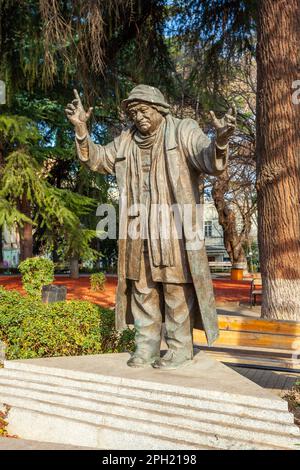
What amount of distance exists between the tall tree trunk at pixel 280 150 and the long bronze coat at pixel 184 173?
380 cm

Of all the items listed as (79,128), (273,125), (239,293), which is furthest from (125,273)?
(239,293)

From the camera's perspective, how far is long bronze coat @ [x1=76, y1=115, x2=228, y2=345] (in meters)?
3.67

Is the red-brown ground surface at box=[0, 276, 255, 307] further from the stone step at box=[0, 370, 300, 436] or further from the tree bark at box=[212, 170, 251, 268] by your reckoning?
the stone step at box=[0, 370, 300, 436]

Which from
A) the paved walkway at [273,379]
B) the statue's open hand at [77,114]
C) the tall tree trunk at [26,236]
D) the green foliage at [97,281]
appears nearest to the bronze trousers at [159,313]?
the statue's open hand at [77,114]

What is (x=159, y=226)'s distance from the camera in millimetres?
3771

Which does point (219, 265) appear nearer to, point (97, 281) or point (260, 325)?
point (97, 281)

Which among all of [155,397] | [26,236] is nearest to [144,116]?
[155,397]

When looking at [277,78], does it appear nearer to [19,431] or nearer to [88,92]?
[88,92]

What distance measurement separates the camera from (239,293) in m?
16.2

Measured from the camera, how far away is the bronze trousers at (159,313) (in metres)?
3.81

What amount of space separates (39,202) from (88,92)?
671 cm

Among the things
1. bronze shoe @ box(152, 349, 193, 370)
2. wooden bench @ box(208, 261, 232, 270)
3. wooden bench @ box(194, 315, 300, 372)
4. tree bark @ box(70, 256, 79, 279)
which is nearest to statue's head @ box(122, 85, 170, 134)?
bronze shoe @ box(152, 349, 193, 370)

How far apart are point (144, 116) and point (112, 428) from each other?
2.43 meters
